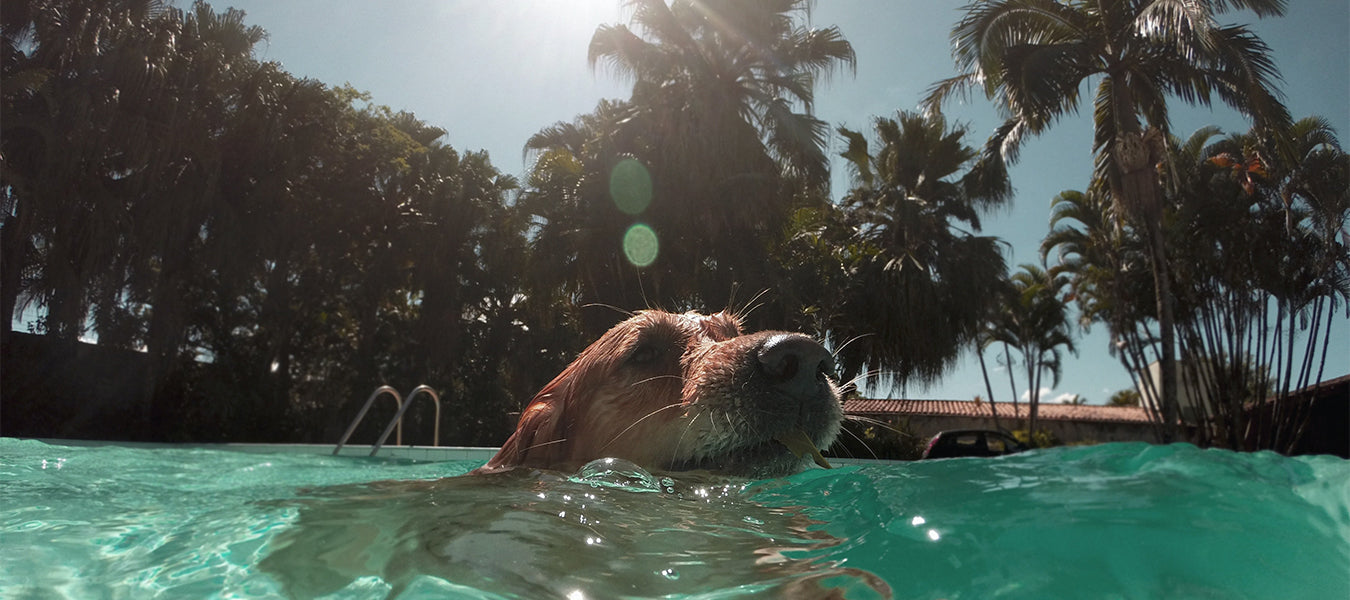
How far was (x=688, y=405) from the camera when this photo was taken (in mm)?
2820

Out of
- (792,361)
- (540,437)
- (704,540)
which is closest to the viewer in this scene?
(704,540)

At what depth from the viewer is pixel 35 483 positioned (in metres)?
3.84

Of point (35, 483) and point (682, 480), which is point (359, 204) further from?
point (682, 480)

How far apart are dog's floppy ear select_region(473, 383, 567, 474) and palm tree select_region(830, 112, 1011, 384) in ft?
31.6

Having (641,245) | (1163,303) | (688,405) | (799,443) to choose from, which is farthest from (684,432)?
(1163,303)

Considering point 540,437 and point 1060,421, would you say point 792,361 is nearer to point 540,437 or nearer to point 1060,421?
point 540,437

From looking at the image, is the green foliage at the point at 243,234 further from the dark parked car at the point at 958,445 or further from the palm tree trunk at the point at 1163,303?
the palm tree trunk at the point at 1163,303

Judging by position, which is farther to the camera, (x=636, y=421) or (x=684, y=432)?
(x=636, y=421)

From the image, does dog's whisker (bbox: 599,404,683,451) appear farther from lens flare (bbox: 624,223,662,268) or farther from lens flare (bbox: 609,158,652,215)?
lens flare (bbox: 609,158,652,215)

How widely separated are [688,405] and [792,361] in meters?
0.44

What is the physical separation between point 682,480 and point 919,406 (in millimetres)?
33996

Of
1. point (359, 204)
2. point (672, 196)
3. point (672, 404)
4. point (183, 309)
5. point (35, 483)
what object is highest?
point (359, 204)

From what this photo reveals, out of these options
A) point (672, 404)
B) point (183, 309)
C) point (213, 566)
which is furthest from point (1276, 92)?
point (183, 309)

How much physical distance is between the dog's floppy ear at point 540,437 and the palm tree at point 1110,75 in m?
16.0
